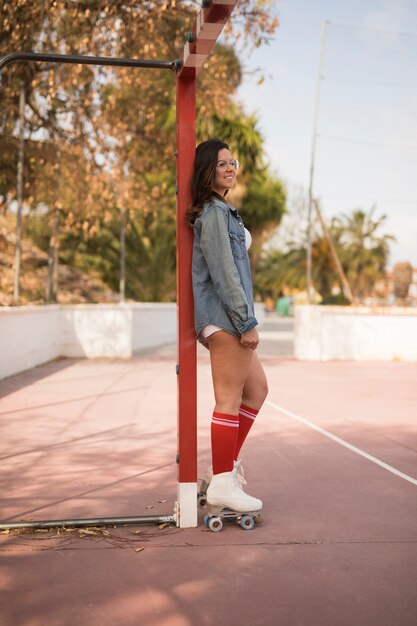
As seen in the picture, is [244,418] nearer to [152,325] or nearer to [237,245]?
[237,245]

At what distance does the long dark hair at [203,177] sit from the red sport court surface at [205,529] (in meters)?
1.66

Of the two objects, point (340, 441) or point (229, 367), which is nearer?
point (229, 367)

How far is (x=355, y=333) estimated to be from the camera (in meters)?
18.2

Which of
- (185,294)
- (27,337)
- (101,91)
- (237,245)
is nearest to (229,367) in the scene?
(185,294)

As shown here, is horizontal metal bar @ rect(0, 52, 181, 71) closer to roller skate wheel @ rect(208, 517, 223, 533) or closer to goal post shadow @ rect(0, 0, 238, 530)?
goal post shadow @ rect(0, 0, 238, 530)

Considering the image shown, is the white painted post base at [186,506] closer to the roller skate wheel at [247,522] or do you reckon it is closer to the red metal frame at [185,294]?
the red metal frame at [185,294]

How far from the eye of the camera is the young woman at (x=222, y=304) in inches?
161

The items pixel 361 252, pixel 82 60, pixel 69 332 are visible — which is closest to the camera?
pixel 82 60

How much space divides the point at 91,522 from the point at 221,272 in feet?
4.72

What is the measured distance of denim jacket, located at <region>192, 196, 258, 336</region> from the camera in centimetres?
407

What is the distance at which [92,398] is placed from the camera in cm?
1019

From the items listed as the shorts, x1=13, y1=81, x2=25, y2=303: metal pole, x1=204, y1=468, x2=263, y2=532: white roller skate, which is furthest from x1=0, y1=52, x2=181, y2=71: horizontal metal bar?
x1=13, y1=81, x2=25, y2=303: metal pole

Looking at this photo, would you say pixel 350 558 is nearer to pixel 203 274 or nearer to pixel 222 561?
pixel 222 561

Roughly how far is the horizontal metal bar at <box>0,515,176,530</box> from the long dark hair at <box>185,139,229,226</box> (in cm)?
156
